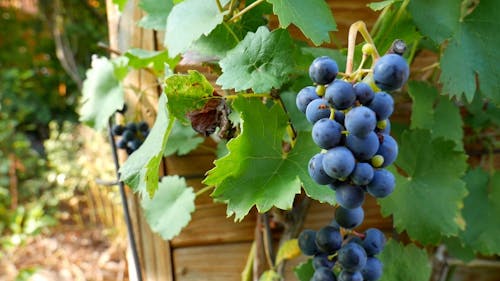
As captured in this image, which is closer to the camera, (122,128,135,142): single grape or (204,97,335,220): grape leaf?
(204,97,335,220): grape leaf

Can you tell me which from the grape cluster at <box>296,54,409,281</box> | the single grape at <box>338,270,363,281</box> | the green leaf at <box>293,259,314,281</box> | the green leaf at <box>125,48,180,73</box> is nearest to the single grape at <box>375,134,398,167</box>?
the grape cluster at <box>296,54,409,281</box>

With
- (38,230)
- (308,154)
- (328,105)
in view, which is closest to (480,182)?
(308,154)

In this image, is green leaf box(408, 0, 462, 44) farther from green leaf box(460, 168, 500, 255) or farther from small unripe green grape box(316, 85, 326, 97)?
green leaf box(460, 168, 500, 255)

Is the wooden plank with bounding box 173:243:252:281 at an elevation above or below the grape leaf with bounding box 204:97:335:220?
below

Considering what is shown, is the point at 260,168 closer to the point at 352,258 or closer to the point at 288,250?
the point at 352,258

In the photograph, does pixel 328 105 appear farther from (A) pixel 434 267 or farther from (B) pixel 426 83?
(A) pixel 434 267

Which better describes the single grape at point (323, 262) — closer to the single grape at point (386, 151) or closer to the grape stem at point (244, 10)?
the single grape at point (386, 151)
